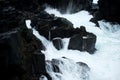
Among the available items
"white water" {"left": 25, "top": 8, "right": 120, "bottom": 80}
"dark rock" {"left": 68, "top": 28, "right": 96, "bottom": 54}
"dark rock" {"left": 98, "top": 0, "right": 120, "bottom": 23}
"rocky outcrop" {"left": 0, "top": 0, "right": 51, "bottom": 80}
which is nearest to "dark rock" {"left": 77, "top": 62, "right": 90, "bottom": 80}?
"white water" {"left": 25, "top": 8, "right": 120, "bottom": 80}

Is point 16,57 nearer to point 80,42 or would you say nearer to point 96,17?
point 80,42

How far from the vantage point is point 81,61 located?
58.8 feet

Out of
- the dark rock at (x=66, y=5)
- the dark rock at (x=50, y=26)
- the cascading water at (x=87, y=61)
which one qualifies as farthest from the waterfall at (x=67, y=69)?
the dark rock at (x=66, y=5)

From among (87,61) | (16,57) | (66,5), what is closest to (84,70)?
(87,61)

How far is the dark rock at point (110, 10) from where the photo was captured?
2972 centimetres

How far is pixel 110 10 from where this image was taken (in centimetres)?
3023

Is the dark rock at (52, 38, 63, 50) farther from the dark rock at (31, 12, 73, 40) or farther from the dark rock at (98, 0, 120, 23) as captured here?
the dark rock at (98, 0, 120, 23)

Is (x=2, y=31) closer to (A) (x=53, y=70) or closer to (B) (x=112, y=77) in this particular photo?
(A) (x=53, y=70)

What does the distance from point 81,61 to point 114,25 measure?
12.3 meters

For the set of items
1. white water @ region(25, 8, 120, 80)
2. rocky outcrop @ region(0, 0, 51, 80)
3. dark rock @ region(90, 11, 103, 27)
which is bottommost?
dark rock @ region(90, 11, 103, 27)

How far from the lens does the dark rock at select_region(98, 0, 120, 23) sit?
97.5 feet

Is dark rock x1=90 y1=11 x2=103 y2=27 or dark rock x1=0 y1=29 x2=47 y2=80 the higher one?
dark rock x1=0 y1=29 x2=47 y2=80

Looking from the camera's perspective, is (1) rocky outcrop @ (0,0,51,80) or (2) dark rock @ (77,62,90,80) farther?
(2) dark rock @ (77,62,90,80)

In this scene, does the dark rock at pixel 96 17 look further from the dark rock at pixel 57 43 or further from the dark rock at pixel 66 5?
the dark rock at pixel 57 43
